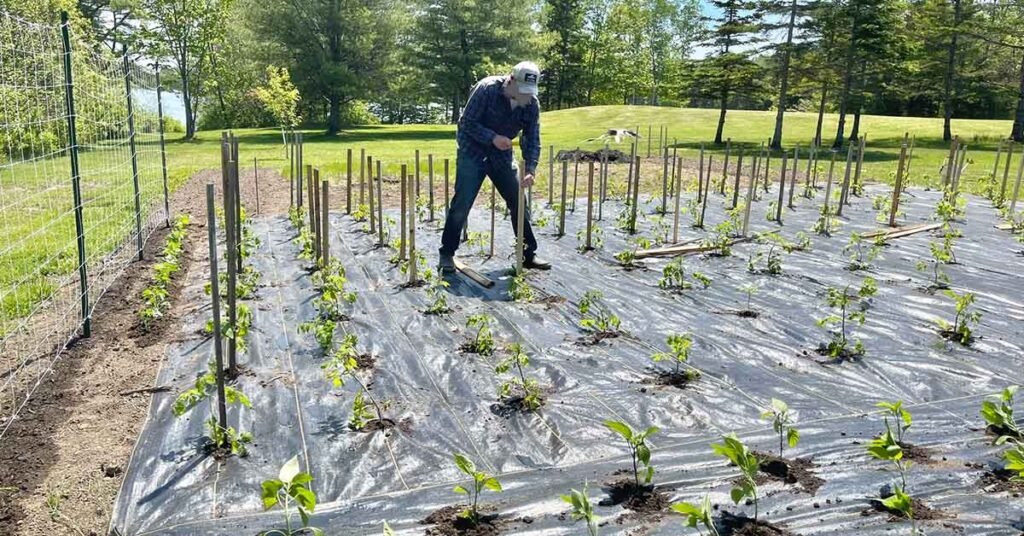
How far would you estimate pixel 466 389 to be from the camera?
12.7 ft

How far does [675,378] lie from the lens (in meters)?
4.00

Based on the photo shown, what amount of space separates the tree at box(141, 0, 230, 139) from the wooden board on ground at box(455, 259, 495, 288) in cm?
2477

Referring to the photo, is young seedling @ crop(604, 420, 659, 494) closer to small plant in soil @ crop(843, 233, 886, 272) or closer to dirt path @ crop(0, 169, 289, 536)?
dirt path @ crop(0, 169, 289, 536)

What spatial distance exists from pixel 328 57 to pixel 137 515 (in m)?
27.4

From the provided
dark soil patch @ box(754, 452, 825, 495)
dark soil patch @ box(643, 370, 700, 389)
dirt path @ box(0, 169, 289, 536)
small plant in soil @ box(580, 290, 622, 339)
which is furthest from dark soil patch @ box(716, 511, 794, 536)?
dirt path @ box(0, 169, 289, 536)

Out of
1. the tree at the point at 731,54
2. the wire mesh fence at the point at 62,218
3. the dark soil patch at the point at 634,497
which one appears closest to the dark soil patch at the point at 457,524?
the dark soil patch at the point at 634,497

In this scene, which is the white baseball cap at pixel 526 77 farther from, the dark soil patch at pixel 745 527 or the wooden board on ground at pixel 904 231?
the wooden board on ground at pixel 904 231

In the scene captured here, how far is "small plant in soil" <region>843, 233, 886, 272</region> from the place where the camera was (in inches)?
248

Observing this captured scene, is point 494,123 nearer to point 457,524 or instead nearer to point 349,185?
point 349,185

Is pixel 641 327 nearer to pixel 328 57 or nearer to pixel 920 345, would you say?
pixel 920 345

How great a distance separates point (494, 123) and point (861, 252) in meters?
3.90

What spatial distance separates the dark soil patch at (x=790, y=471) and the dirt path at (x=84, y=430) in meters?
→ 2.60

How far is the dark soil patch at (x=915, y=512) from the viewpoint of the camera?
8.47ft

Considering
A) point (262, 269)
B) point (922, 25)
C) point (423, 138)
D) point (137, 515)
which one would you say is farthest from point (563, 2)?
point (137, 515)
